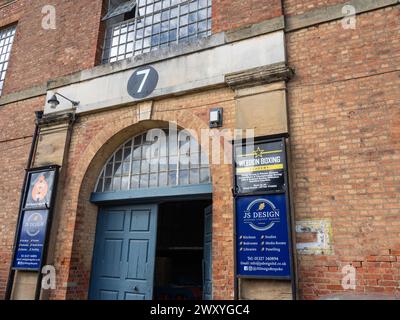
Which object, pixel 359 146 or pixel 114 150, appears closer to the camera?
pixel 359 146

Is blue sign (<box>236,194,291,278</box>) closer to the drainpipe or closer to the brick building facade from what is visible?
the brick building facade

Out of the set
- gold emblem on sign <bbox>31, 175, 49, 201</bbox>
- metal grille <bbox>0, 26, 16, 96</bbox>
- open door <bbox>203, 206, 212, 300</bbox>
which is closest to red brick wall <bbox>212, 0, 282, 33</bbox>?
open door <bbox>203, 206, 212, 300</bbox>

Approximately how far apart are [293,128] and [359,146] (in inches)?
39.5

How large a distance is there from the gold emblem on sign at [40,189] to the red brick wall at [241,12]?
4.70 meters

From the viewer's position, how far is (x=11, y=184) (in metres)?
7.68

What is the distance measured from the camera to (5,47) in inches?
384

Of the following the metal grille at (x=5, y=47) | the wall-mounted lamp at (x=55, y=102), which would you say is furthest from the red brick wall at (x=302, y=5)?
the metal grille at (x=5, y=47)

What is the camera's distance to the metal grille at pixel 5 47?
9518 mm

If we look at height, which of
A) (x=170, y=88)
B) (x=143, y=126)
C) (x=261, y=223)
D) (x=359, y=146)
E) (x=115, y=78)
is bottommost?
(x=261, y=223)

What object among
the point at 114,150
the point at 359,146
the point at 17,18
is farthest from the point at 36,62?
the point at 359,146

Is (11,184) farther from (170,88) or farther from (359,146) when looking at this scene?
(359,146)

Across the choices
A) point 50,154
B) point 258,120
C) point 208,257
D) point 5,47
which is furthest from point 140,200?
point 5,47

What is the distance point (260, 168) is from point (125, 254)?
3.26m

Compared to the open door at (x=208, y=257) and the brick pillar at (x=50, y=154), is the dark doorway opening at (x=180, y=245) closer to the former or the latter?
the brick pillar at (x=50, y=154)
